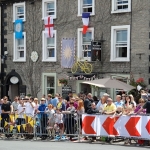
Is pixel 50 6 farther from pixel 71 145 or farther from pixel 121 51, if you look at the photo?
pixel 71 145

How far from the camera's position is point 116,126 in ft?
50.5

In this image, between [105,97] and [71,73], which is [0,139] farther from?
[71,73]

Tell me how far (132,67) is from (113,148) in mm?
10027

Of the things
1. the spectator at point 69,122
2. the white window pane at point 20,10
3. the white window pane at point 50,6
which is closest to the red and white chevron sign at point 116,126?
the spectator at point 69,122

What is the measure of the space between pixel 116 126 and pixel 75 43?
1152 centimetres

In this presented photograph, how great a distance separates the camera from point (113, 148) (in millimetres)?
14125

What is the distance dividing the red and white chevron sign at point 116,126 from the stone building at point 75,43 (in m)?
7.78

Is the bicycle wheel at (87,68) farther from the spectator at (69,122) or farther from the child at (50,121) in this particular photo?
the spectator at (69,122)

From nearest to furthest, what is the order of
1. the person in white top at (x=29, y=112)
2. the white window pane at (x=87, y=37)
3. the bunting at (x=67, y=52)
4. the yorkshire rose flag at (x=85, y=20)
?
1. the person in white top at (x=29, y=112)
2. the yorkshire rose flag at (x=85, y=20)
3. the white window pane at (x=87, y=37)
4. the bunting at (x=67, y=52)

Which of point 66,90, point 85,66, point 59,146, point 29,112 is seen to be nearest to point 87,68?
point 85,66

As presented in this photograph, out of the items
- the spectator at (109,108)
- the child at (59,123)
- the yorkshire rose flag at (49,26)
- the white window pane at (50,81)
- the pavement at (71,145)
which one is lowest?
the pavement at (71,145)

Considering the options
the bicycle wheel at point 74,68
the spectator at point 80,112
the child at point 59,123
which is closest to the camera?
the spectator at point 80,112

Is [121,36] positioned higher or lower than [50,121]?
higher

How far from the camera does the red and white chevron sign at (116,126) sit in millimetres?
14750
